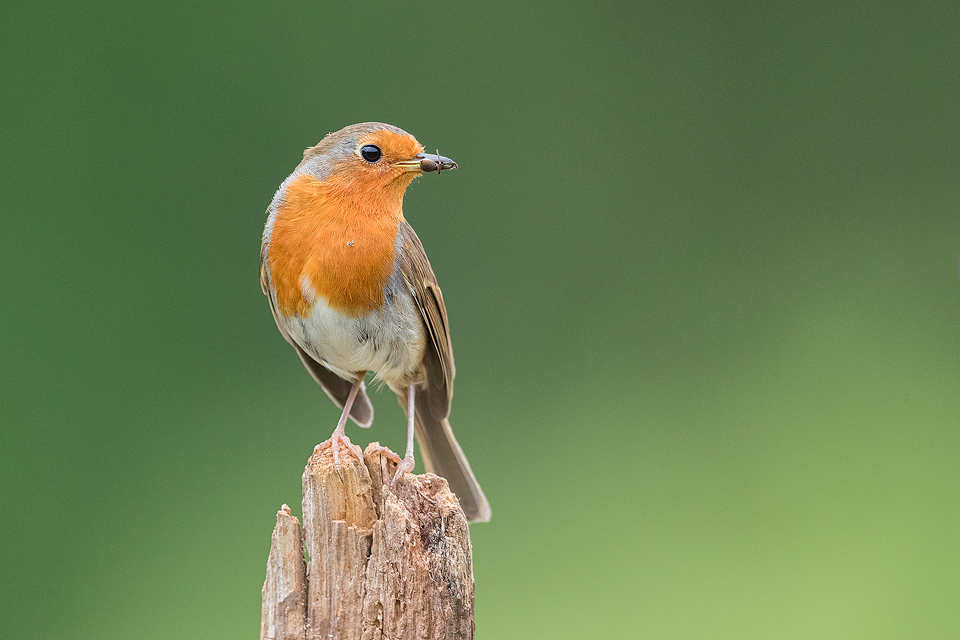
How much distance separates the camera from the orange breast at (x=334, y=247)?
2182mm

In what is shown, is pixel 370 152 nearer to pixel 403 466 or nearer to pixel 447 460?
pixel 403 466

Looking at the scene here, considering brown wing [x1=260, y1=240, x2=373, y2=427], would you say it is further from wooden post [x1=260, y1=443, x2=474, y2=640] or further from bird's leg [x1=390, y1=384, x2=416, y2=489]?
wooden post [x1=260, y1=443, x2=474, y2=640]

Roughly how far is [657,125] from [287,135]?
4.67ft

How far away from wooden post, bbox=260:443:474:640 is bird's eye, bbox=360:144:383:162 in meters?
0.73

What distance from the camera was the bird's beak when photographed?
7.09 ft

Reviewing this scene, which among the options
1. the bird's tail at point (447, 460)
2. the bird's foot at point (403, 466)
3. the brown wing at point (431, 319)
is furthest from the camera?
the bird's tail at point (447, 460)

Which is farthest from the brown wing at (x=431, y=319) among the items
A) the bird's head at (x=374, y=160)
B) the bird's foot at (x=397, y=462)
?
the bird's foot at (x=397, y=462)

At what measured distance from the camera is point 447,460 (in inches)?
106

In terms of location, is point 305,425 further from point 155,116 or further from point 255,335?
point 155,116

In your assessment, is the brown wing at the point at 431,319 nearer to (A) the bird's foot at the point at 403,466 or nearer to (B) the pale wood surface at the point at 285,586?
(A) the bird's foot at the point at 403,466

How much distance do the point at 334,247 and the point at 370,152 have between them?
0.79 feet

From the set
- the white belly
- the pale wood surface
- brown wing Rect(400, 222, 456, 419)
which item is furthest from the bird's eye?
the pale wood surface

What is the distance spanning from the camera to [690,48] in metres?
3.70

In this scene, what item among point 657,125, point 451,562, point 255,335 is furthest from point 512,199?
point 451,562
